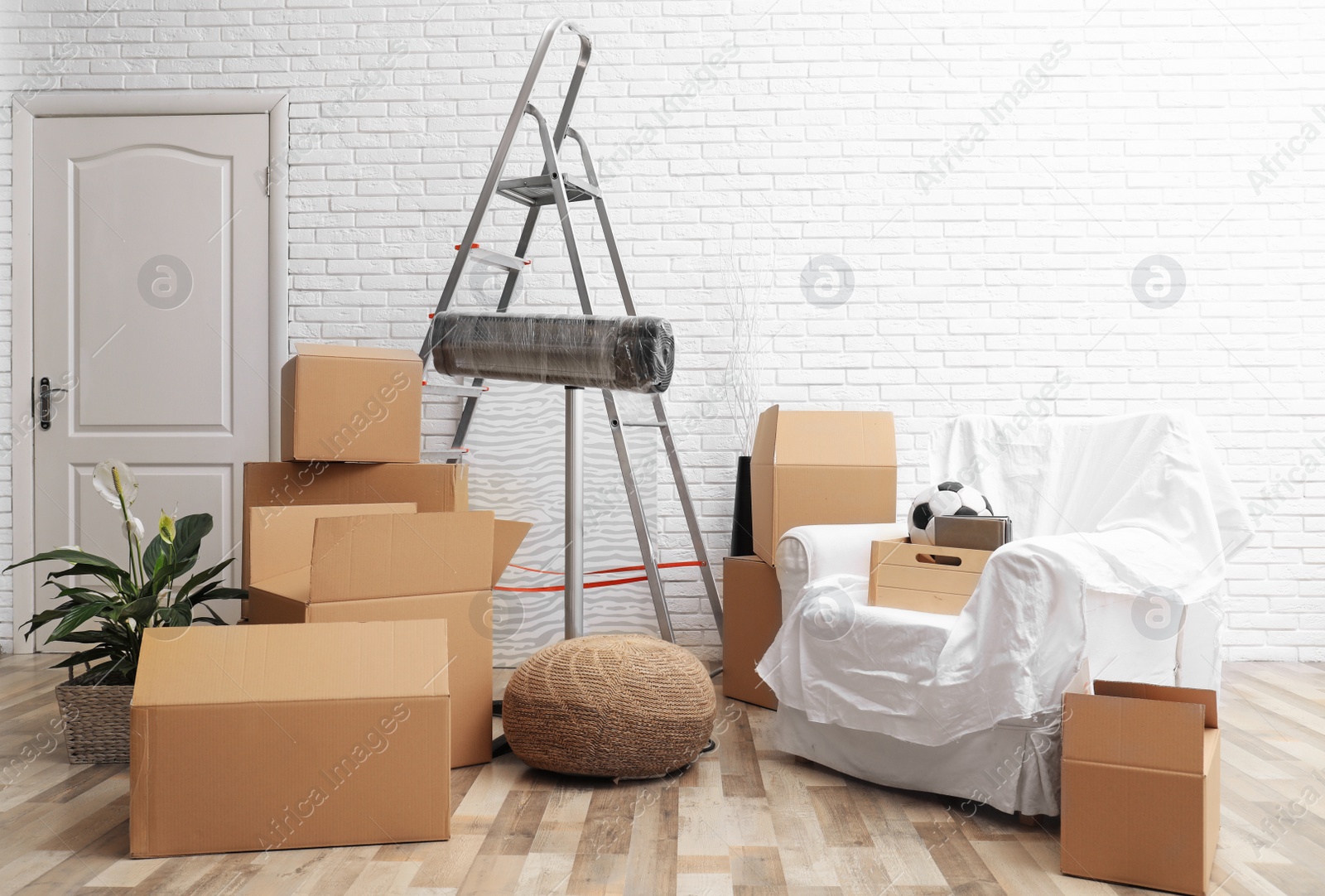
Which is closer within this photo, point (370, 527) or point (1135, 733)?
point (1135, 733)

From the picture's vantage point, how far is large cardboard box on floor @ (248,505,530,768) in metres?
1.88

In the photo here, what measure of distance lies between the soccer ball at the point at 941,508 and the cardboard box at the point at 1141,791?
21.7 inches

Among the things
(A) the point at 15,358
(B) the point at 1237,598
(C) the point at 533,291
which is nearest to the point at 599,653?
(C) the point at 533,291

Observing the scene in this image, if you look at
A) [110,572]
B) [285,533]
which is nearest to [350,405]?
[285,533]

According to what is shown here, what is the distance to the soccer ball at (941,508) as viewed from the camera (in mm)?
1998

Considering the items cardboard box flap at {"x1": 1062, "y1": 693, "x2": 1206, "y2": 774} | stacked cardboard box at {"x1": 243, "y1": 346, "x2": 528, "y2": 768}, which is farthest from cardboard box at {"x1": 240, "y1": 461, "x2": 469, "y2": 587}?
cardboard box flap at {"x1": 1062, "y1": 693, "x2": 1206, "y2": 774}

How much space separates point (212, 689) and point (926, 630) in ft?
4.40

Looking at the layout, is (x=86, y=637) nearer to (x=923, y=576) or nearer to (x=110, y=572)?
(x=110, y=572)

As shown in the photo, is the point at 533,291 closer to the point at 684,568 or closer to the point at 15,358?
the point at 684,568

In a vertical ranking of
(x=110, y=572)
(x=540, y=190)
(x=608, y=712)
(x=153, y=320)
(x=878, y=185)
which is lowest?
(x=608, y=712)

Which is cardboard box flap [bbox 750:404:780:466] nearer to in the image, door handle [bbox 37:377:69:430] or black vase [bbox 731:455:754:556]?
black vase [bbox 731:455:754:556]

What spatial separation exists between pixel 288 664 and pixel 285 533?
25.1 inches

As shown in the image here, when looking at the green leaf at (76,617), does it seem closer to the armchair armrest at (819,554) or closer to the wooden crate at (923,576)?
→ the armchair armrest at (819,554)

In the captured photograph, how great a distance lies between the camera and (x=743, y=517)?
2.87 m
